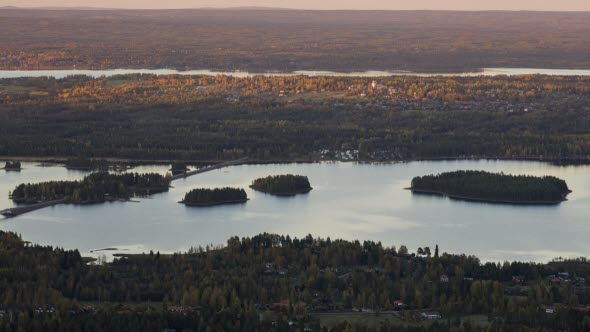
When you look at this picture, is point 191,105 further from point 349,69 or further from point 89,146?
point 349,69

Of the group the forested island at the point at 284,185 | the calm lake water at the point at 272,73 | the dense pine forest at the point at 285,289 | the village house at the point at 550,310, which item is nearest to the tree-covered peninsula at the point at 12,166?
the forested island at the point at 284,185

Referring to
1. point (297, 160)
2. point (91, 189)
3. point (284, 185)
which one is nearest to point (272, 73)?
point (297, 160)

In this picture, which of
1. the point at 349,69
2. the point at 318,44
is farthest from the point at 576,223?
the point at 318,44

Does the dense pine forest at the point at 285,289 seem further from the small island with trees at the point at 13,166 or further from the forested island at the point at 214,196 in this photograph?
the small island with trees at the point at 13,166

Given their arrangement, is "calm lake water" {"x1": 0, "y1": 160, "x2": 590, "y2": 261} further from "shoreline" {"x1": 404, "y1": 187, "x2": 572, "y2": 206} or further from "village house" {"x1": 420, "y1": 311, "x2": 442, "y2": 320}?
"village house" {"x1": 420, "y1": 311, "x2": 442, "y2": 320}

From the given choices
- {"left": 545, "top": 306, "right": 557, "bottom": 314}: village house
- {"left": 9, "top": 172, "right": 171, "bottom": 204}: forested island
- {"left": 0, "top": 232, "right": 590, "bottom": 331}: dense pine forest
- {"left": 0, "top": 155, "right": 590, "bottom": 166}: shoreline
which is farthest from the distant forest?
{"left": 545, "top": 306, "right": 557, "bottom": 314}: village house

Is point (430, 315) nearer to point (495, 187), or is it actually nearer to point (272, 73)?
point (495, 187)
